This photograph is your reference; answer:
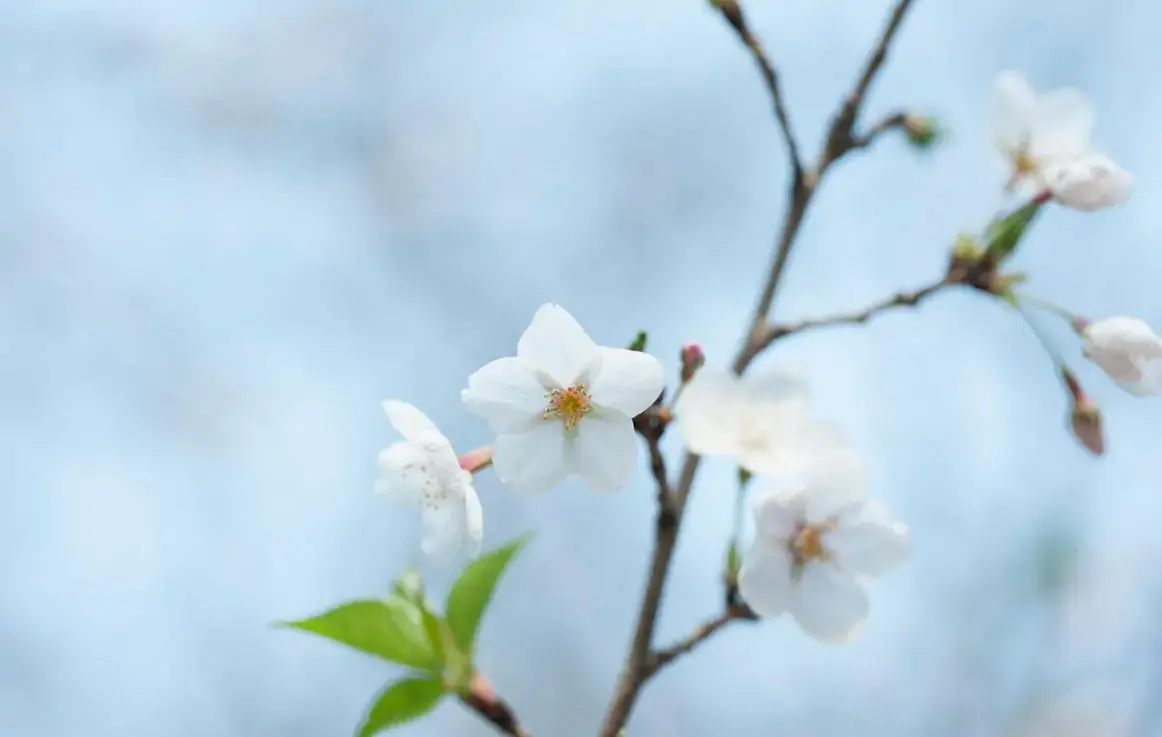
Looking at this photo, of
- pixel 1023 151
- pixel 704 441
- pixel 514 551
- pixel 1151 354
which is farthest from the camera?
pixel 1023 151

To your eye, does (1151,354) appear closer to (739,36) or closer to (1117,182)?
(1117,182)

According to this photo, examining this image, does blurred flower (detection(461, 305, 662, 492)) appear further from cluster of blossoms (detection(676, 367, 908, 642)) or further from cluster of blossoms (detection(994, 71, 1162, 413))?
cluster of blossoms (detection(994, 71, 1162, 413))

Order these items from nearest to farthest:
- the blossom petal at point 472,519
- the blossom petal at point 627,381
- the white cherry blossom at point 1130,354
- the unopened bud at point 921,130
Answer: the blossom petal at point 627,381 → the blossom petal at point 472,519 → the white cherry blossom at point 1130,354 → the unopened bud at point 921,130

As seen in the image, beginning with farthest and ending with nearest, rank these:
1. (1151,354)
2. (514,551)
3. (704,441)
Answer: (1151,354) → (514,551) → (704,441)

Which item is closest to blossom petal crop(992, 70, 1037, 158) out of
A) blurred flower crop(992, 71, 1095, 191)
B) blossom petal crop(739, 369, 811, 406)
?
blurred flower crop(992, 71, 1095, 191)

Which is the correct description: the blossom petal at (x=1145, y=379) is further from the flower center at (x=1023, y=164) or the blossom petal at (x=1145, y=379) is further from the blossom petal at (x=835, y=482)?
the blossom petal at (x=835, y=482)

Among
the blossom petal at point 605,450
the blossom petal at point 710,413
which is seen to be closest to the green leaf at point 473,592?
the blossom petal at point 605,450

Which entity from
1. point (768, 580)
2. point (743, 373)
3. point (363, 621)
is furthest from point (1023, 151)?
point (363, 621)
